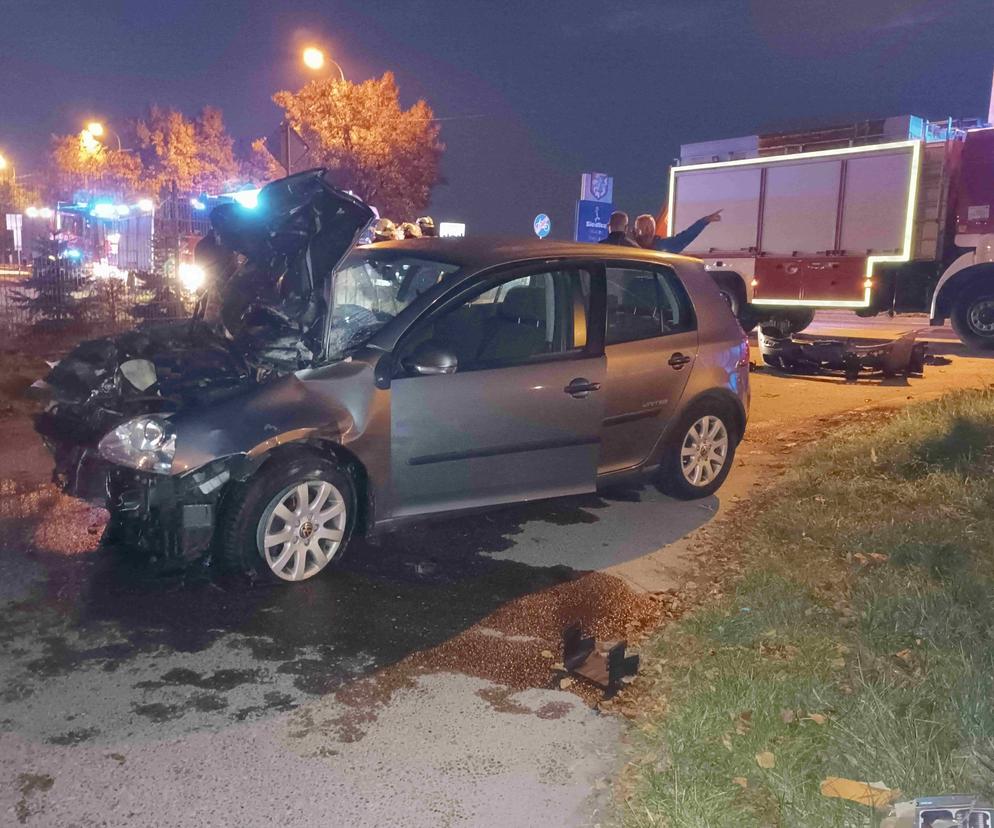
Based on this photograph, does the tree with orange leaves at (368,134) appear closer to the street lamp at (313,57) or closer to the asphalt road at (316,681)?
the street lamp at (313,57)

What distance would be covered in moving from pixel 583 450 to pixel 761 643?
176 centimetres

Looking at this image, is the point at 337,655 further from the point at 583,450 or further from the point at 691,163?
the point at 691,163

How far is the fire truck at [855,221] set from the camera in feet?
46.9

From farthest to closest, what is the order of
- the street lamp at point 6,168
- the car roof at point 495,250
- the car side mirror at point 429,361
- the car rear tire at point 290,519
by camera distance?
the street lamp at point 6,168 < the car roof at point 495,250 < the car side mirror at point 429,361 < the car rear tire at point 290,519

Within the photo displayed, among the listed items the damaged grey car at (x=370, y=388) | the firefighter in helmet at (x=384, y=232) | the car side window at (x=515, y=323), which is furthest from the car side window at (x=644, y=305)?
the firefighter in helmet at (x=384, y=232)

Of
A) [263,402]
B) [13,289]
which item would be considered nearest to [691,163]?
[13,289]

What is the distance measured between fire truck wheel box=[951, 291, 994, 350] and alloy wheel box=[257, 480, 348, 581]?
12730mm

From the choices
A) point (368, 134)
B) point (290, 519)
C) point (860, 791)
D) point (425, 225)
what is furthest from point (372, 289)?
point (368, 134)

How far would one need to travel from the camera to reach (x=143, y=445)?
4.47 metres

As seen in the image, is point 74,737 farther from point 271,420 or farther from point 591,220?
point 591,220

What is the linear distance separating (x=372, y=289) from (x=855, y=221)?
11967 mm

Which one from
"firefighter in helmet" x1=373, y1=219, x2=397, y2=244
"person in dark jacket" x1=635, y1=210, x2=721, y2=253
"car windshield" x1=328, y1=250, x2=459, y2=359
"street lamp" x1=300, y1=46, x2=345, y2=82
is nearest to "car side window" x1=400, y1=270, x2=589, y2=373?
"car windshield" x1=328, y1=250, x2=459, y2=359

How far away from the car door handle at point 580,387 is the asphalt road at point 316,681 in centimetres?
91

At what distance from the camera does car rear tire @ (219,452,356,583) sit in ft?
14.6
